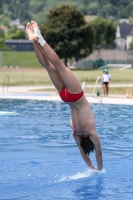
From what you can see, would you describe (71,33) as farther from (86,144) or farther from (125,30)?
(125,30)

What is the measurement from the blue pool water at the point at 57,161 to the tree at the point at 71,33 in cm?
5508

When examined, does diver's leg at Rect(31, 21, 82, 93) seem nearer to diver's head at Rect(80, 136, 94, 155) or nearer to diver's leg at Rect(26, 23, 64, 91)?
diver's leg at Rect(26, 23, 64, 91)

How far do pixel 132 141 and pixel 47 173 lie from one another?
13.4 ft

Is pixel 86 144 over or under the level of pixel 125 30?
over

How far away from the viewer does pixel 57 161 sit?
1088 cm

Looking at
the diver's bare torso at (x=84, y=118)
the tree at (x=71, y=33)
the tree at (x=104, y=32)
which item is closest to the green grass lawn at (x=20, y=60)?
the tree at (x=71, y=33)

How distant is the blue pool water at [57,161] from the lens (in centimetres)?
855

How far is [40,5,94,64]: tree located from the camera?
73.1 m

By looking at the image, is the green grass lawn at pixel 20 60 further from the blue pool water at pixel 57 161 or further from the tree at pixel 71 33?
the blue pool water at pixel 57 161

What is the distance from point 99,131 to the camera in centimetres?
1515

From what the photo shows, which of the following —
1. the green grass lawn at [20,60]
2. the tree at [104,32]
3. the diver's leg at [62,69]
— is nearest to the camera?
the diver's leg at [62,69]

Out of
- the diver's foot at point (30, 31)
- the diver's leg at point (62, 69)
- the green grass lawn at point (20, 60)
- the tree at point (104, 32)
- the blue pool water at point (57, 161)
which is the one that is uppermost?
the diver's foot at point (30, 31)

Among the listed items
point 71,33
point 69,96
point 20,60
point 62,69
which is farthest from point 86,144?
point 20,60

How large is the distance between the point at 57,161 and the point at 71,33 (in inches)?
2510
